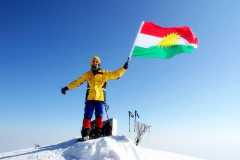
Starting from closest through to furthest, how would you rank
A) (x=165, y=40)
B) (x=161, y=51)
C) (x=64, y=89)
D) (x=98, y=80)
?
(x=98, y=80)
(x=64, y=89)
(x=161, y=51)
(x=165, y=40)

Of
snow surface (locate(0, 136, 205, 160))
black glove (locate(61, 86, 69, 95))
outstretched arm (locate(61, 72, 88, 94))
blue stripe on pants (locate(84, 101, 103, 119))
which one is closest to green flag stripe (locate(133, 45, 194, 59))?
outstretched arm (locate(61, 72, 88, 94))

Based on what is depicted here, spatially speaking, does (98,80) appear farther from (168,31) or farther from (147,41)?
(168,31)

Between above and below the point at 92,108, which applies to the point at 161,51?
above

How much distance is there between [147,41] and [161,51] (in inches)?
29.8

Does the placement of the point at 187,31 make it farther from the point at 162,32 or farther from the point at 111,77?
the point at 111,77

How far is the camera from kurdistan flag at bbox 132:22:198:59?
10.6m

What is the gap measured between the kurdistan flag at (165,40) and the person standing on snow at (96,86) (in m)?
1.26

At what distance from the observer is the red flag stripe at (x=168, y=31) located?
10836mm

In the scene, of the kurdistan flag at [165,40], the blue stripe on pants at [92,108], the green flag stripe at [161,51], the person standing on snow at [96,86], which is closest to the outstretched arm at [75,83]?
the person standing on snow at [96,86]

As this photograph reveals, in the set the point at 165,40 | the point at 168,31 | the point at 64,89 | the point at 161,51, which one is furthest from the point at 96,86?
the point at 168,31

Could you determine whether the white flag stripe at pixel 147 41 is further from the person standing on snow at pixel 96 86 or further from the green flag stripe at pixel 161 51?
the person standing on snow at pixel 96 86

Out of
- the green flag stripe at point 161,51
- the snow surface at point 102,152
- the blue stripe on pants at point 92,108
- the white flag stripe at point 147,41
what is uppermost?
the white flag stripe at point 147,41

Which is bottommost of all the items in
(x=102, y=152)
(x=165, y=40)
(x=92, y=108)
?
(x=102, y=152)

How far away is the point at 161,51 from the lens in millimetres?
10883
